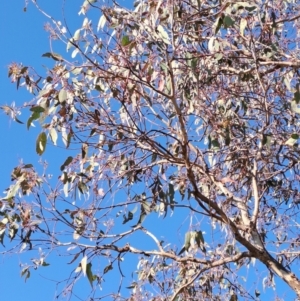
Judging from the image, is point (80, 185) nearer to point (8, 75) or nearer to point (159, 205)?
point (159, 205)

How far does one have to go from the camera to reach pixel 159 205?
173 inches

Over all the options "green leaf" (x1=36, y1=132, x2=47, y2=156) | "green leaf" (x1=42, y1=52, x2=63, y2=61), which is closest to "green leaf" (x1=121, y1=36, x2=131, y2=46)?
"green leaf" (x1=42, y1=52, x2=63, y2=61)

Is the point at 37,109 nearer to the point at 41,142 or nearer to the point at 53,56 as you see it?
the point at 41,142

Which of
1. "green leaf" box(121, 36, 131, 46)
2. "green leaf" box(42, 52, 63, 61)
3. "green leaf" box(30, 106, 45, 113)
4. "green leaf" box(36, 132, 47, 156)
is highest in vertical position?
"green leaf" box(121, 36, 131, 46)

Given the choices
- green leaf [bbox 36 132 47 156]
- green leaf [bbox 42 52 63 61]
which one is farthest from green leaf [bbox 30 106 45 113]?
green leaf [bbox 42 52 63 61]

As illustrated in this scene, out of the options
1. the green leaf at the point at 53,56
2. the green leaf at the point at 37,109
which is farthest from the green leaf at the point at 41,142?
the green leaf at the point at 53,56

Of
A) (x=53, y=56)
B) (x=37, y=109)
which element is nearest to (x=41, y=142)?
(x=37, y=109)

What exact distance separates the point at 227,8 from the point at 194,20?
10.6 inches

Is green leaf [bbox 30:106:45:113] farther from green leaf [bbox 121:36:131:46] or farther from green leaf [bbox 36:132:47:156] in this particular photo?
green leaf [bbox 121:36:131:46]

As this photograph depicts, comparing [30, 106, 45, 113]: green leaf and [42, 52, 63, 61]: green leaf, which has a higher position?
[42, 52, 63, 61]: green leaf

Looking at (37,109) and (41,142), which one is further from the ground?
(37,109)

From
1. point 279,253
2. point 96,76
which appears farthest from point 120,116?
point 279,253

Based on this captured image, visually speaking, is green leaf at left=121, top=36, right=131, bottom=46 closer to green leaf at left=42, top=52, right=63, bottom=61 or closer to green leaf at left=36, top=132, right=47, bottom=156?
green leaf at left=42, top=52, right=63, bottom=61

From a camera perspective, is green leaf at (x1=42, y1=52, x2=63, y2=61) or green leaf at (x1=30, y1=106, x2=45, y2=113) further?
green leaf at (x1=42, y1=52, x2=63, y2=61)
